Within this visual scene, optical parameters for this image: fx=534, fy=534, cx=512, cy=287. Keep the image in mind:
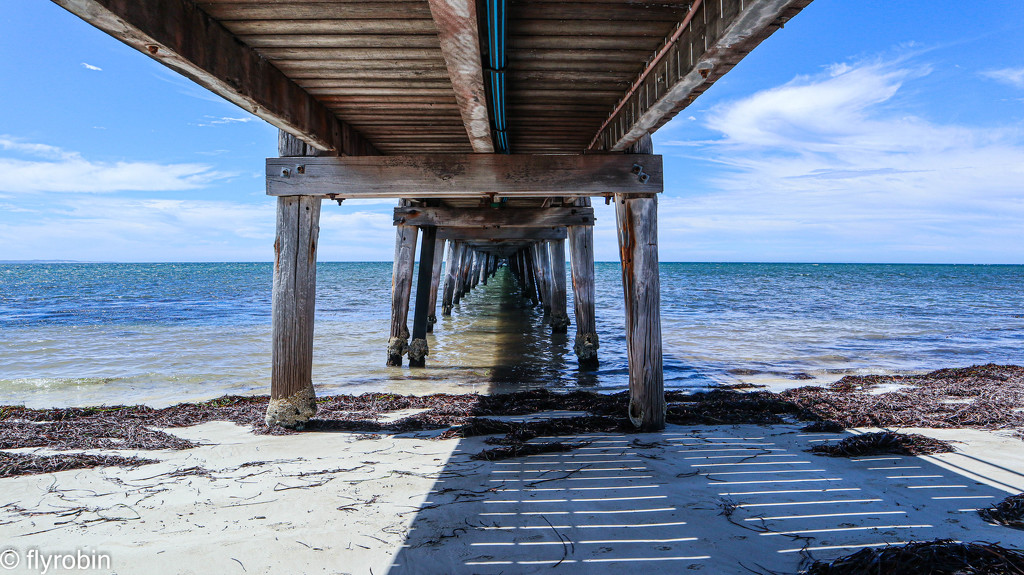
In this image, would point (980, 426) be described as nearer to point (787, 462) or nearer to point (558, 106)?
point (787, 462)

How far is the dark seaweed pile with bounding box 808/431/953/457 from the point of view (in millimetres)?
4059

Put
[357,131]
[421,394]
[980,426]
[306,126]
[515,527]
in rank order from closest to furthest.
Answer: [515,527] < [306,126] < [980,426] < [357,131] < [421,394]

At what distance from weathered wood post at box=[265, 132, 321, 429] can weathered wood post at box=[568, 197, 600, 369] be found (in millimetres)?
5617

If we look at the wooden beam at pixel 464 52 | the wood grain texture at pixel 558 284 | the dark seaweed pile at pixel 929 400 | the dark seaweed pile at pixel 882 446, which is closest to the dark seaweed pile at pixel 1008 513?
the dark seaweed pile at pixel 882 446

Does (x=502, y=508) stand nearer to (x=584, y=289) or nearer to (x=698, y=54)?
(x=698, y=54)

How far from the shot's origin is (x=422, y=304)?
950cm

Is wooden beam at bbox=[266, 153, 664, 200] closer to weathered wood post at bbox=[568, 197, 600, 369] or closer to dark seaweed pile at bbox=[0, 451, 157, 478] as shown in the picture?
dark seaweed pile at bbox=[0, 451, 157, 478]

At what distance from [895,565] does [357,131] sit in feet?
17.5

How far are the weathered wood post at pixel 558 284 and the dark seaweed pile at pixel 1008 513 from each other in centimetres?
991

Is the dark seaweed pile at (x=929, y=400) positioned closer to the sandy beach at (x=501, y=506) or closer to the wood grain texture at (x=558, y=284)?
the sandy beach at (x=501, y=506)

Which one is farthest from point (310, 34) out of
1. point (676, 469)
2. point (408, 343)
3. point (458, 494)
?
point (408, 343)

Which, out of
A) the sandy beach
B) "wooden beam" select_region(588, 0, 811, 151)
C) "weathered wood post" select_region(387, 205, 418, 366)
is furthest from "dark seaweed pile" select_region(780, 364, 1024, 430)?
"weathered wood post" select_region(387, 205, 418, 366)

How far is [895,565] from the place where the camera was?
216 centimetres

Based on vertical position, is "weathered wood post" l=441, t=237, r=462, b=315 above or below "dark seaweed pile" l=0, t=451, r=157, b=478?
above
